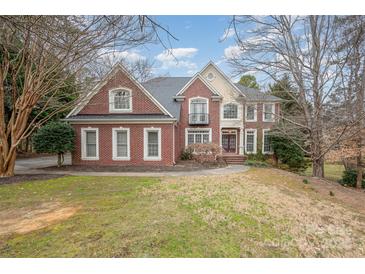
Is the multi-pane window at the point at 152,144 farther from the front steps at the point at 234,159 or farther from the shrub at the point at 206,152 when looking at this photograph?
the front steps at the point at 234,159

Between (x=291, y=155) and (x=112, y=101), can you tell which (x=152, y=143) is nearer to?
(x=112, y=101)

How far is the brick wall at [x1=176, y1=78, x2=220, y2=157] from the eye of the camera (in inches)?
678

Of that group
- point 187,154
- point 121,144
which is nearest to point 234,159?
point 187,154

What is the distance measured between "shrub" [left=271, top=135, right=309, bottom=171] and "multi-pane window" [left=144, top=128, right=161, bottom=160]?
10.6 meters

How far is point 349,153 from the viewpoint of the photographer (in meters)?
11.5

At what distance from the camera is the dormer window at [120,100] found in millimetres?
13008

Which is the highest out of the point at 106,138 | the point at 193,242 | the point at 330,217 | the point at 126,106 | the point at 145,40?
the point at 145,40

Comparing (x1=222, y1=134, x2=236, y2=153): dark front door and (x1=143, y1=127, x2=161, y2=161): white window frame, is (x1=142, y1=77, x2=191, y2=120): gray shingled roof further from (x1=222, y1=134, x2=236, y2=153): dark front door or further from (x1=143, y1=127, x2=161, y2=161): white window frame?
(x1=222, y1=134, x2=236, y2=153): dark front door

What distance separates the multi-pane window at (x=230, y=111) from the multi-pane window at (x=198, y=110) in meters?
2.46

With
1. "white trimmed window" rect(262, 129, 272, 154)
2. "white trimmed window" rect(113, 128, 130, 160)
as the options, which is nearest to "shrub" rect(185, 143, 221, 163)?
"white trimmed window" rect(113, 128, 130, 160)

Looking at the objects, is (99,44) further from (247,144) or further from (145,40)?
(247,144)
